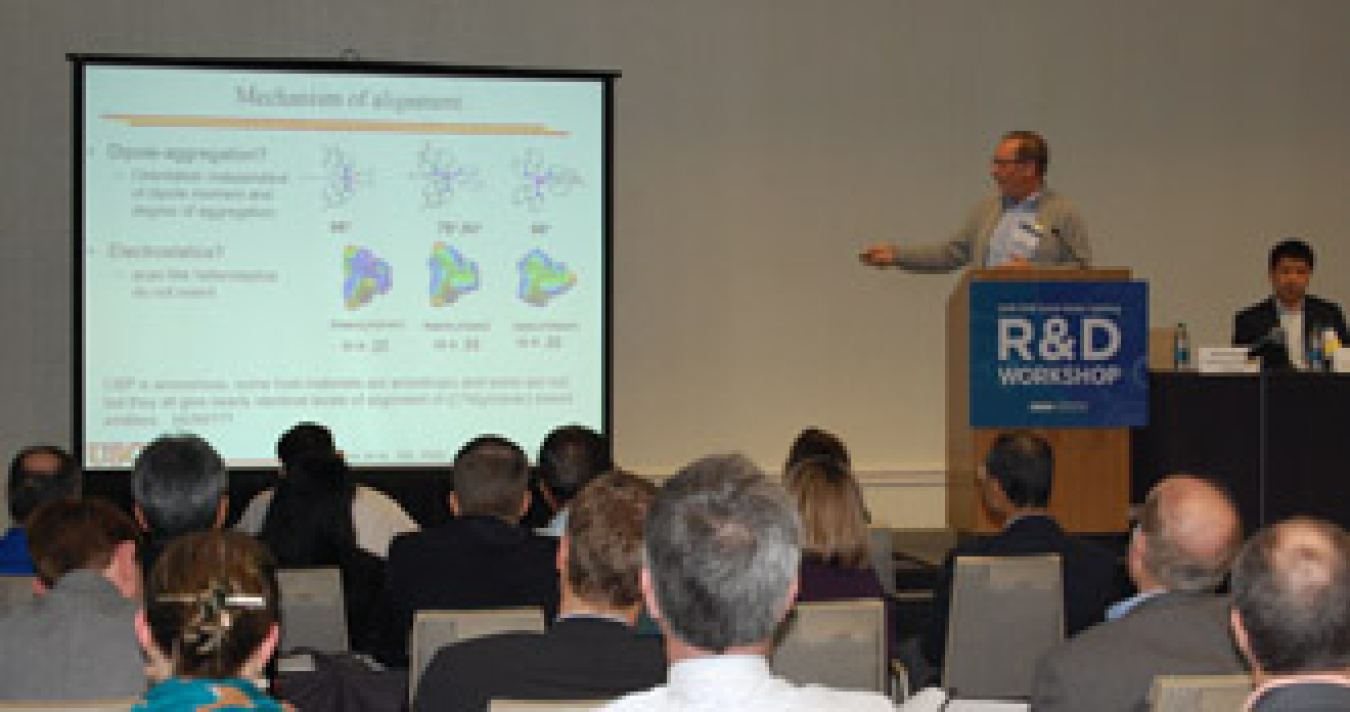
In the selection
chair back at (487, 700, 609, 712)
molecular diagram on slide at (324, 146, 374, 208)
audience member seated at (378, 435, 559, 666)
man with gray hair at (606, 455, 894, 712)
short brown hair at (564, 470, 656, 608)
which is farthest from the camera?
molecular diagram on slide at (324, 146, 374, 208)

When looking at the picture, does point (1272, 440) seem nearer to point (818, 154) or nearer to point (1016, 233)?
point (1016, 233)

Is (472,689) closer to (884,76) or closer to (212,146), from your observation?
(212,146)

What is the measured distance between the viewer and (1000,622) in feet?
14.4

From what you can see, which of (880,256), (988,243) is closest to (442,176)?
(880,256)

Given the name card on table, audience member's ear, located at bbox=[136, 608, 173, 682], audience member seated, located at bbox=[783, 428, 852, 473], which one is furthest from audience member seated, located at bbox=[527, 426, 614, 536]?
audience member's ear, located at bbox=[136, 608, 173, 682]

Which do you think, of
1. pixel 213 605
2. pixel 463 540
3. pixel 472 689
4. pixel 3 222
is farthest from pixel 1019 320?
pixel 3 222

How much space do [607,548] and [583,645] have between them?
0.19 m

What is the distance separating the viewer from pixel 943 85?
905 centimetres

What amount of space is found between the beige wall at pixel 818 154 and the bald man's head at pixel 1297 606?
6550 mm

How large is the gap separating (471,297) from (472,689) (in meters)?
5.41

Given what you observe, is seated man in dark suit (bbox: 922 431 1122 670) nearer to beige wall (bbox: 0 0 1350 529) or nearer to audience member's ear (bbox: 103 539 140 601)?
audience member's ear (bbox: 103 539 140 601)

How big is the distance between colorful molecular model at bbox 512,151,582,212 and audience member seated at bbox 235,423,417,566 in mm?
2510

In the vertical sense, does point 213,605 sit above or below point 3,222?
below

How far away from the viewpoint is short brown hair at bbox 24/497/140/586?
11.1 ft
